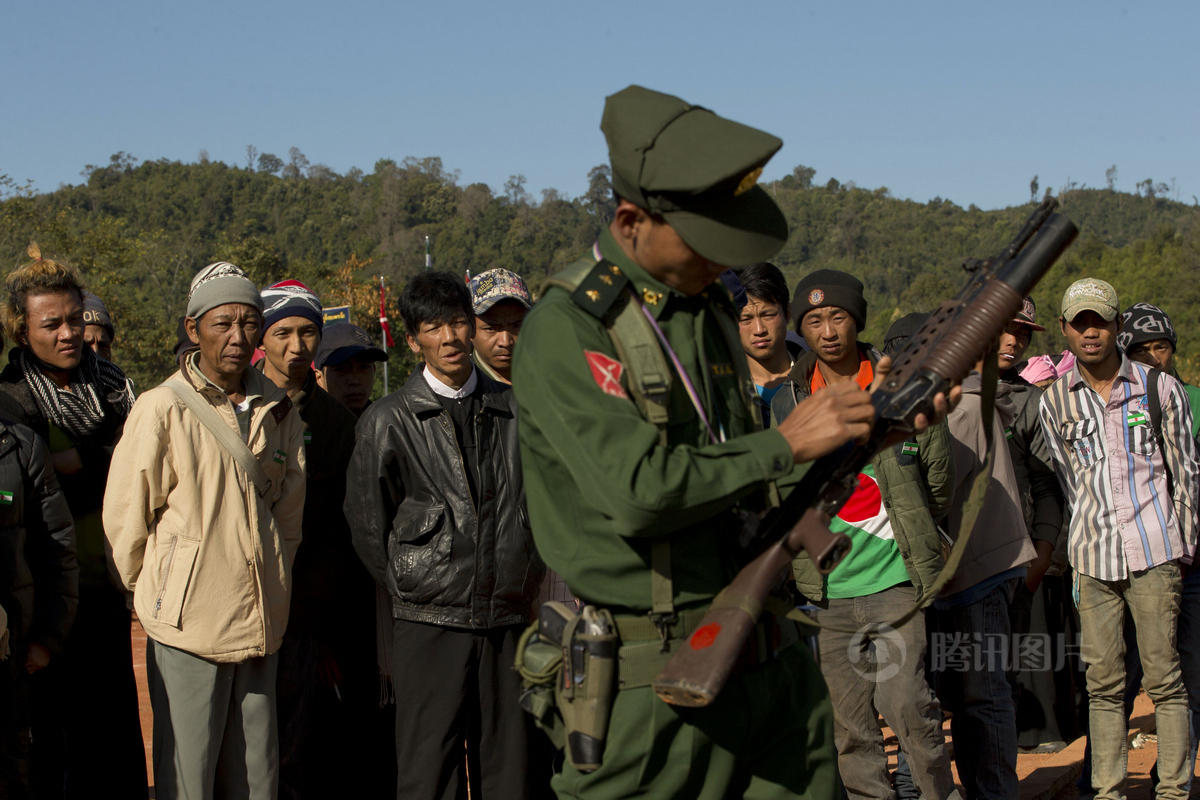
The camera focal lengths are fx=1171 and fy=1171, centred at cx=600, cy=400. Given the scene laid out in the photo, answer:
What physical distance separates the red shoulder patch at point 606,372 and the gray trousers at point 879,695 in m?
2.87

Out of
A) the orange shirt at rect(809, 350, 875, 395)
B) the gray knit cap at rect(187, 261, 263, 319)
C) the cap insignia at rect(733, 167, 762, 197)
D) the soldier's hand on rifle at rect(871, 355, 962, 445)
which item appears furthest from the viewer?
the orange shirt at rect(809, 350, 875, 395)

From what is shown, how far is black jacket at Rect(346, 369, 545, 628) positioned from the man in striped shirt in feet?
9.76

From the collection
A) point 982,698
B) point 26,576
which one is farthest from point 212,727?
point 982,698

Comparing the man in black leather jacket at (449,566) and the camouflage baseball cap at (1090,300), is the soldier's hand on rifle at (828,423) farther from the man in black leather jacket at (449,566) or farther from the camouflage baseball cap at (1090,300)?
the camouflage baseball cap at (1090,300)

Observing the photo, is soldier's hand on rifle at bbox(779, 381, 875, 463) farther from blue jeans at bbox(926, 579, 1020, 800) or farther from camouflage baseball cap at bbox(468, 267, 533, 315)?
blue jeans at bbox(926, 579, 1020, 800)

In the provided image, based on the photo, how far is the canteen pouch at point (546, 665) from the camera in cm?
295

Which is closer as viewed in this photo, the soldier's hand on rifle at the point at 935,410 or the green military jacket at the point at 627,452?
the green military jacket at the point at 627,452

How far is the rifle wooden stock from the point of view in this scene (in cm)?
261

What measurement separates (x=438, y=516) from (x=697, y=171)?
2.48 metres

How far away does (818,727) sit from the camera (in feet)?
9.70

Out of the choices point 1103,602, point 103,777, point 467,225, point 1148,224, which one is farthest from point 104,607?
point 1148,224

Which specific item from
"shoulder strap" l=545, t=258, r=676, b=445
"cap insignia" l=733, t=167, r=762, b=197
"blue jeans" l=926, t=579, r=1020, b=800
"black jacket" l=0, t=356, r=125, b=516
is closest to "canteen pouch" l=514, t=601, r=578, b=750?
"shoulder strap" l=545, t=258, r=676, b=445

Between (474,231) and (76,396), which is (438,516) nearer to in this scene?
(76,396)

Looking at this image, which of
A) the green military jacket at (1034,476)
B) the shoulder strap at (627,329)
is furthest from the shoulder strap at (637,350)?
the green military jacket at (1034,476)
